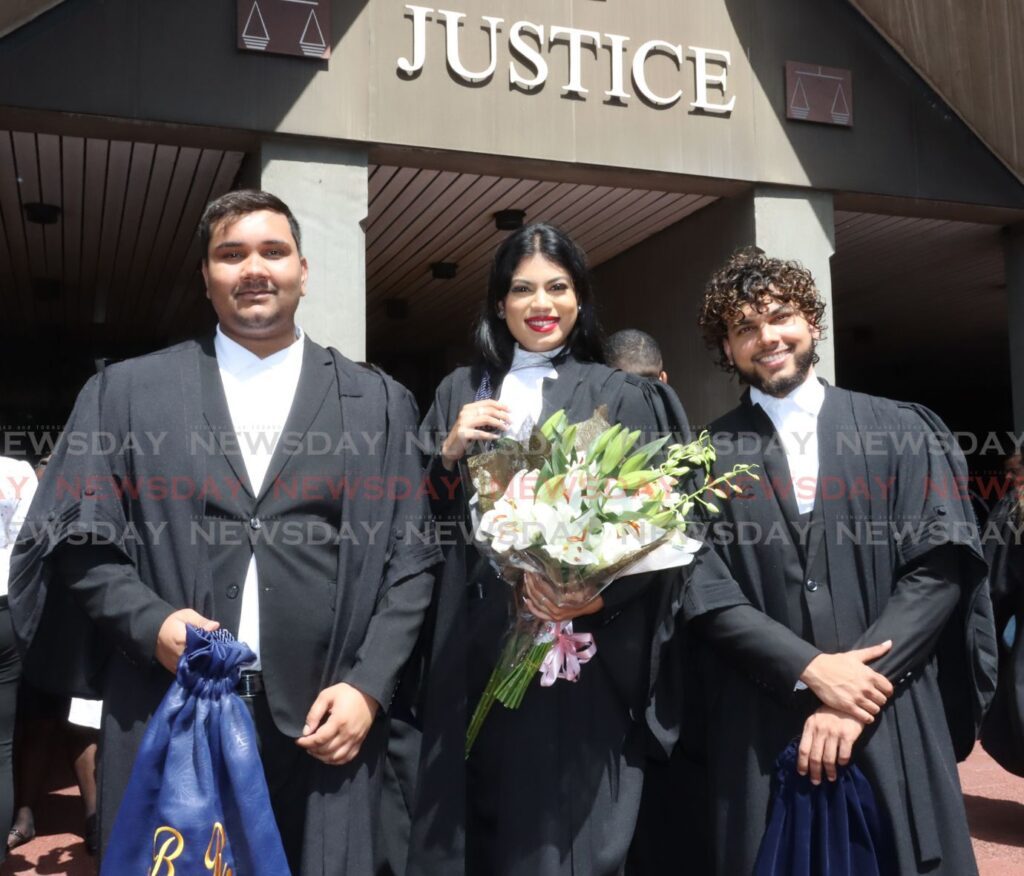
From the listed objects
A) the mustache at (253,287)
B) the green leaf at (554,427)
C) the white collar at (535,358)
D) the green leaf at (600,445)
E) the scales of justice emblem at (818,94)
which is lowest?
the green leaf at (600,445)

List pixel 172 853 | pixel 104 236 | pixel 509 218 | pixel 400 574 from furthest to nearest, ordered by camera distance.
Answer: pixel 104 236, pixel 509 218, pixel 400 574, pixel 172 853

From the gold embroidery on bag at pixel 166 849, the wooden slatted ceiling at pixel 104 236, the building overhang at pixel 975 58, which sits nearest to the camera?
the gold embroidery on bag at pixel 166 849

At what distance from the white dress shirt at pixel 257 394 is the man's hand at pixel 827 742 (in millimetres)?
1409

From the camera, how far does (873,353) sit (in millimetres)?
15969

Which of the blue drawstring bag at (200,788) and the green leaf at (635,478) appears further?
the green leaf at (635,478)

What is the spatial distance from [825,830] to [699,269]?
6252 mm

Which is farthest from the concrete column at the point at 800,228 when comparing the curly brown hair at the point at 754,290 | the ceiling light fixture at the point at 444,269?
the curly brown hair at the point at 754,290

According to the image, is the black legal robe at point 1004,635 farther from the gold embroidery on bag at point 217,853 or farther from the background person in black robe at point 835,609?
the gold embroidery on bag at point 217,853

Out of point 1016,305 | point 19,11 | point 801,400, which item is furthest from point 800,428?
point 1016,305

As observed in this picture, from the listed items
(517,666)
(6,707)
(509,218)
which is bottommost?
(6,707)

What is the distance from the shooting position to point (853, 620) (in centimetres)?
276

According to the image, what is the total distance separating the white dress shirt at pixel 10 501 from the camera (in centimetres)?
397

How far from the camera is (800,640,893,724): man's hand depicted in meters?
2.59

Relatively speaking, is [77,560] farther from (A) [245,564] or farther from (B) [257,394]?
(B) [257,394]
